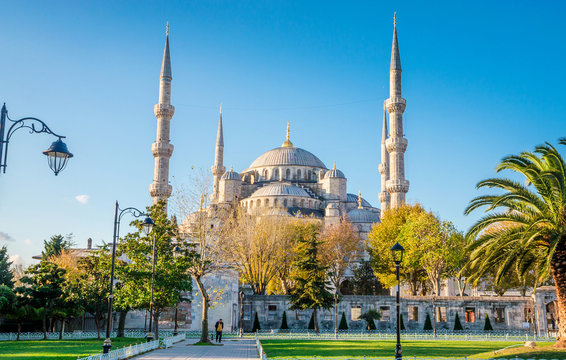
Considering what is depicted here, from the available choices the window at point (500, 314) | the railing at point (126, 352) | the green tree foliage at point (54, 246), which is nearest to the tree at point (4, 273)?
the green tree foliage at point (54, 246)

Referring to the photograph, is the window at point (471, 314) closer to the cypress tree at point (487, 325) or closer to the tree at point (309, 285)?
the cypress tree at point (487, 325)

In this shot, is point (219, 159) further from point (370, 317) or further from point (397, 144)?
point (370, 317)

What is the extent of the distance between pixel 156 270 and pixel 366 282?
98.9 ft

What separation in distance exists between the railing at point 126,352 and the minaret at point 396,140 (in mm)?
33226

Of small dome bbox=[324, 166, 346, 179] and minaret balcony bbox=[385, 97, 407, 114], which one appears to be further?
small dome bbox=[324, 166, 346, 179]

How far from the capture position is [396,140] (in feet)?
169

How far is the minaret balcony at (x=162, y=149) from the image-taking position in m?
50.1

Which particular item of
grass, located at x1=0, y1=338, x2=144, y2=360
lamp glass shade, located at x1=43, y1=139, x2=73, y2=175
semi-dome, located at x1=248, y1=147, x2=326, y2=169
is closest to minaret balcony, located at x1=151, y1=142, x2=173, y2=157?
grass, located at x1=0, y1=338, x2=144, y2=360

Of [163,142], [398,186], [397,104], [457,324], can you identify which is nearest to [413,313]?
[457,324]

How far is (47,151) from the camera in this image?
25.5ft

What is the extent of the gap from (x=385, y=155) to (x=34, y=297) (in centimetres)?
4885

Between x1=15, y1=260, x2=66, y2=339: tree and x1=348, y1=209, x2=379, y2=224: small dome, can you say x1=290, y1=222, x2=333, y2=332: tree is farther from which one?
x1=348, y1=209, x2=379, y2=224: small dome

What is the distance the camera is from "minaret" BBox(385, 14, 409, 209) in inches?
2024

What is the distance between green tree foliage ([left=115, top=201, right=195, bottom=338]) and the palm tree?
12.7 metres
